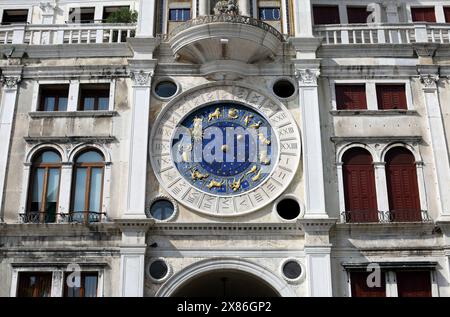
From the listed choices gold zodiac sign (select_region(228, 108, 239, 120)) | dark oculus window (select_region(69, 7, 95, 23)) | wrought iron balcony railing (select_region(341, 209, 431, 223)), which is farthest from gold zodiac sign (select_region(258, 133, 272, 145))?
dark oculus window (select_region(69, 7, 95, 23))

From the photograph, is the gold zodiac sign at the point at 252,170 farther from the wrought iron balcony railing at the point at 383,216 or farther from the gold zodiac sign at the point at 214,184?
the wrought iron balcony railing at the point at 383,216

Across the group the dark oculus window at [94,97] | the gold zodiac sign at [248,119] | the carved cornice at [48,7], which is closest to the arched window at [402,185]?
the gold zodiac sign at [248,119]

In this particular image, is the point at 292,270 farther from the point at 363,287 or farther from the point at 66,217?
the point at 66,217

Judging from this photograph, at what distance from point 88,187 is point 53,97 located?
150 inches

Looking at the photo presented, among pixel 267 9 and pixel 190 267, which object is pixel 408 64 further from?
pixel 190 267

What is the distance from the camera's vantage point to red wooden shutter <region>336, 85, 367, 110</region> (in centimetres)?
2325

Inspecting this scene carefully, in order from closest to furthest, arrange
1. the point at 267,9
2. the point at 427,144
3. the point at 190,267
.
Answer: the point at 190,267 < the point at 427,144 < the point at 267,9

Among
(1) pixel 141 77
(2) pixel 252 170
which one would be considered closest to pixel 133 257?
(2) pixel 252 170

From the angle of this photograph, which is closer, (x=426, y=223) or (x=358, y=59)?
(x=426, y=223)

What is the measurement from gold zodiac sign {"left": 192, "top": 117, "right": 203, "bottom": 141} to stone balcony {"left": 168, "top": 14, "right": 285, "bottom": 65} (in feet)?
6.99

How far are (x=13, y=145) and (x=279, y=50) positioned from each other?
31.7 feet

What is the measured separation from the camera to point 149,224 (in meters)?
21.1

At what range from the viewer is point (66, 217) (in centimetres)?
2167

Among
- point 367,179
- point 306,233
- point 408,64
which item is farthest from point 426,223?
point 408,64
